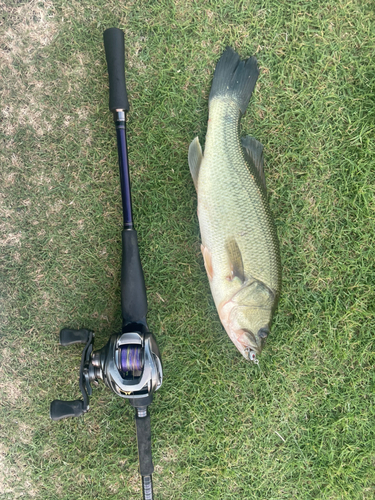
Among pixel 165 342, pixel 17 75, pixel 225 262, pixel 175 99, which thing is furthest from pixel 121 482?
pixel 17 75

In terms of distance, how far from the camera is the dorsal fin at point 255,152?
2.34 m

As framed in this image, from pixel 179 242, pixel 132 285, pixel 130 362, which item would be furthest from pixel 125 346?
pixel 179 242

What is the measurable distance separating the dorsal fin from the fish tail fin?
200mm

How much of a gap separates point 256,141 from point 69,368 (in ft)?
6.56

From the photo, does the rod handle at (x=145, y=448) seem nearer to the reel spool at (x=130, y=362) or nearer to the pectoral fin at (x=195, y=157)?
the reel spool at (x=130, y=362)

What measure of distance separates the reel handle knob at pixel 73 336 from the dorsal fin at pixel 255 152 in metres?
1.52

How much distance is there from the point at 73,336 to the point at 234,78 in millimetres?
2018

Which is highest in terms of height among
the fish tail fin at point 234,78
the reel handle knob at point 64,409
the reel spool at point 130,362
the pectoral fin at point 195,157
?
the fish tail fin at point 234,78

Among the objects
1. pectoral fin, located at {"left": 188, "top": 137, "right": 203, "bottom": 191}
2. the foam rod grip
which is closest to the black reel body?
pectoral fin, located at {"left": 188, "top": 137, "right": 203, "bottom": 191}

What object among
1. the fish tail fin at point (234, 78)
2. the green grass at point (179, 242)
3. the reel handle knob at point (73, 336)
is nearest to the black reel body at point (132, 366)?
the reel handle knob at point (73, 336)

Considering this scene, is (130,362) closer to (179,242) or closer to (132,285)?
(132,285)

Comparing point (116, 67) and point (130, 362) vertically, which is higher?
point (116, 67)

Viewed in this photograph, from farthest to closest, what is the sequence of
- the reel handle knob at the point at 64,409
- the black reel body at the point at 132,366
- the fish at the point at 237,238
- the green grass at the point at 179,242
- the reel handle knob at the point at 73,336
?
the green grass at the point at 179,242 → the reel handle knob at the point at 73,336 → the fish at the point at 237,238 → the reel handle knob at the point at 64,409 → the black reel body at the point at 132,366

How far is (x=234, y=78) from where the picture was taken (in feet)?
7.95
